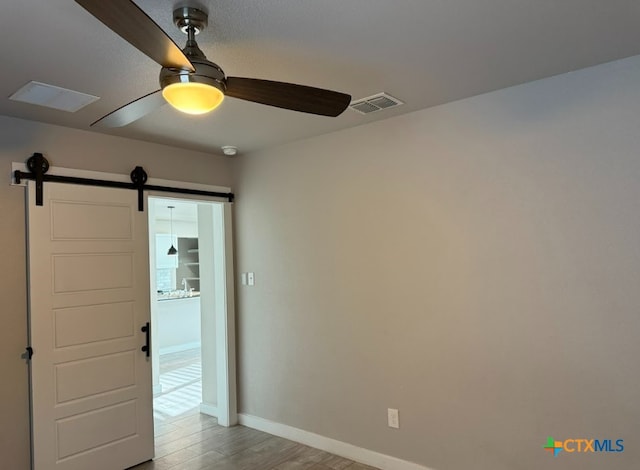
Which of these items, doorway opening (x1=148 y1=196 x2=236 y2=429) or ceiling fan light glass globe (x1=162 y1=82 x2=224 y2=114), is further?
doorway opening (x1=148 y1=196 x2=236 y2=429)

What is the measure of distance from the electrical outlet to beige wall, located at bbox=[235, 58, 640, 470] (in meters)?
0.06

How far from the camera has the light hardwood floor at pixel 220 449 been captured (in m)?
3.38

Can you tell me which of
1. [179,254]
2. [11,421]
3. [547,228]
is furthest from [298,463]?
[179,254]

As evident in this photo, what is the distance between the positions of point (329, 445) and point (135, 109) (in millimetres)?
2909

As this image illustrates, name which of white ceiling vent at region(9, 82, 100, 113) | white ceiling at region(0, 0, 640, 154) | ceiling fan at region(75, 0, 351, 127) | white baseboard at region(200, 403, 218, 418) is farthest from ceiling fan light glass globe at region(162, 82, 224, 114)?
white baseboard at region(200, 403, 218, 418)

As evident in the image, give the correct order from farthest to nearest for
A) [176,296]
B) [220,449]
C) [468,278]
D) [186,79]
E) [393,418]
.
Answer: [176,296] → [220,449] → [393,418] → [468,278] → [186,79]

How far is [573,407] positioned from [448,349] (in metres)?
0.76

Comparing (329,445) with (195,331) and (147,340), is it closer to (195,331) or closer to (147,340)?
(147,340)

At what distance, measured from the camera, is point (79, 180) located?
324cm

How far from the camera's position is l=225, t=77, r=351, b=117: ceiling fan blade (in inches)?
71.4

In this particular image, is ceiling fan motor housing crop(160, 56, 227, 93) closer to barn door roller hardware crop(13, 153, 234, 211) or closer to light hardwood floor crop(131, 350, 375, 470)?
barn door roller hardware crop(13, 153, 234, 211)

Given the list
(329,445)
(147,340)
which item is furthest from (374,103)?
(329,445)

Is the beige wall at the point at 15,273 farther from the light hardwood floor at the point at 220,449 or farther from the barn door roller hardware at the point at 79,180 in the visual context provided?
the light hardwood floor at the point at 220,449

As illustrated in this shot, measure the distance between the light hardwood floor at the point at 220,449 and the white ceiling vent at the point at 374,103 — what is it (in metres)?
2.58
